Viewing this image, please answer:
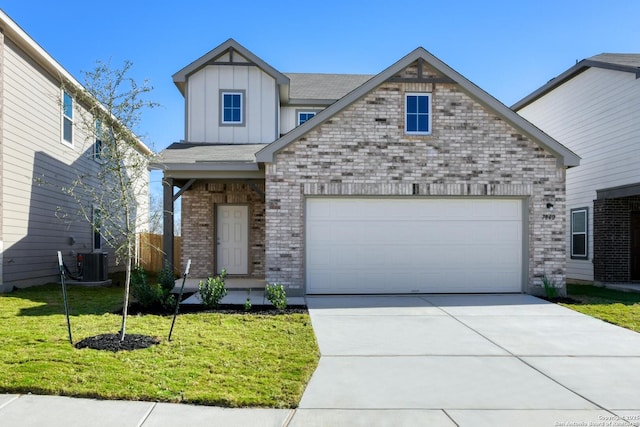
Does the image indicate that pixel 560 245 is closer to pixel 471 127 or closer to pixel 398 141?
pixel 471 127

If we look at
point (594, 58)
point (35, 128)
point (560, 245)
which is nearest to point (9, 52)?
point (35, 128)

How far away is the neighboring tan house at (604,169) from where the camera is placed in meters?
14.4

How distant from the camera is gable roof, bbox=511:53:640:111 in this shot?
14289mm

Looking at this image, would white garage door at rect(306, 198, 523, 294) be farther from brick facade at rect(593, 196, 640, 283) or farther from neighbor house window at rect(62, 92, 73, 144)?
neighbor house window at rect(62, 92, 73, 144)

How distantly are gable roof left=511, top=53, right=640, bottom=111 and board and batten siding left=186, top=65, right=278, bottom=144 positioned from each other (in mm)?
9875

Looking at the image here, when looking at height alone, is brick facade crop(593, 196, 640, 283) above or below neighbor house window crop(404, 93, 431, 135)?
below

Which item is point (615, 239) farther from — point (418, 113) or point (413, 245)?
point (418, 113)

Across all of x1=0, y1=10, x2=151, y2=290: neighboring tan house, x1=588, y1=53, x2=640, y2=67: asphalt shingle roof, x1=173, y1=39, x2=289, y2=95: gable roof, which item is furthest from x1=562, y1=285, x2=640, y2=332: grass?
x1=173, y1=39, x2=289, y2=95: gable roof

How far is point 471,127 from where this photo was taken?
11.8m

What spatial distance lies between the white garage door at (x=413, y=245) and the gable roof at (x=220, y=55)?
5.90m

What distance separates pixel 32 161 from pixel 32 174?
13.7 inches

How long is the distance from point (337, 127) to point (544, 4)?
5.74m

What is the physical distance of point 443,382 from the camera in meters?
5.46

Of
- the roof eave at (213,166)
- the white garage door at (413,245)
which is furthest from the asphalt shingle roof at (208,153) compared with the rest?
the white garage door at (413,245)
